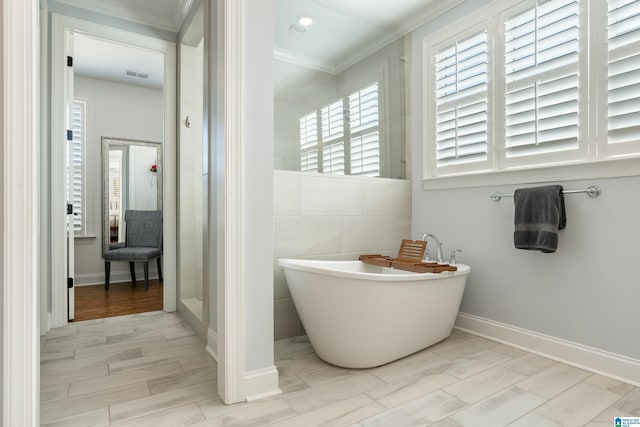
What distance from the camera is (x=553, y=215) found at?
2.04 meters

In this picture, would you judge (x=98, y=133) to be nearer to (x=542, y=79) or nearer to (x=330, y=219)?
(x=330, y=219)

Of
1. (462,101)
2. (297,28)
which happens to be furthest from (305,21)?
(462,101)

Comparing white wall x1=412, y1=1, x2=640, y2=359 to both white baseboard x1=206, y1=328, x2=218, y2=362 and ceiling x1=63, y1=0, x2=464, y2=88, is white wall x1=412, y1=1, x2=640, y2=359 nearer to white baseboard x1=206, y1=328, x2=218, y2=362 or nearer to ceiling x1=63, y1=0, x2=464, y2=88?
ceiling x1=63, y1=0, x2=464, y2=88

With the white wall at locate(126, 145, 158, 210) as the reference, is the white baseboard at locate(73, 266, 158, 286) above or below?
below

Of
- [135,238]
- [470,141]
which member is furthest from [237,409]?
[135,238]

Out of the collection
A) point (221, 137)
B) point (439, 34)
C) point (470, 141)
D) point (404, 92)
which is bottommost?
point (221, 137)

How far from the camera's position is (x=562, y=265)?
7.01ft

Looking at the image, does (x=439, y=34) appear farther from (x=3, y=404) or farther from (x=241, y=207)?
(x=3, y=404)

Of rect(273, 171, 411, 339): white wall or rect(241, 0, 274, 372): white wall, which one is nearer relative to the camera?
rect(241, 0, 274, 372): white wall

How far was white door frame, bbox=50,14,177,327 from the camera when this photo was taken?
9.30 ft

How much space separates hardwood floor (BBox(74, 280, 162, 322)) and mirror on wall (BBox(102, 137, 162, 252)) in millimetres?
678

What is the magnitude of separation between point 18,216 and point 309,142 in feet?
6.33

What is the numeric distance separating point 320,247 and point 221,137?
1208 mm

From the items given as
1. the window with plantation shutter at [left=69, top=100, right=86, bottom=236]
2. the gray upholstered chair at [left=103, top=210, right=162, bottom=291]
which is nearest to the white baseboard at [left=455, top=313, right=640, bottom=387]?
the gray upholstered chair at [left=103, top=210, right=162, bottom=291]
